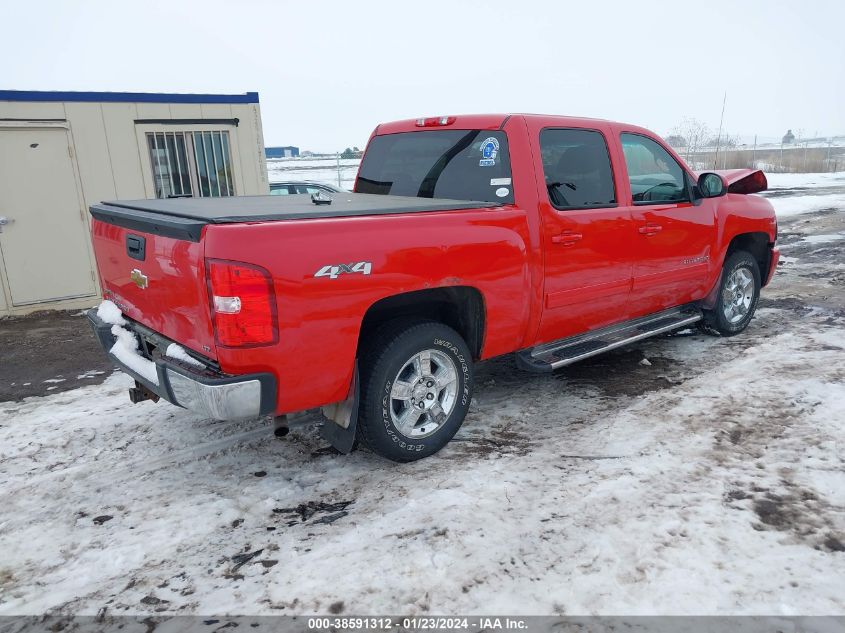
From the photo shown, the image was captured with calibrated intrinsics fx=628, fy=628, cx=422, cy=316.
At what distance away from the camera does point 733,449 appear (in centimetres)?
375

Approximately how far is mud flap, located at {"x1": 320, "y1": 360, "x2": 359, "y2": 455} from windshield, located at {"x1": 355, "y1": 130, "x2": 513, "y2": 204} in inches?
60.1

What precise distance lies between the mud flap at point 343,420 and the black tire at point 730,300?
13.0 feet

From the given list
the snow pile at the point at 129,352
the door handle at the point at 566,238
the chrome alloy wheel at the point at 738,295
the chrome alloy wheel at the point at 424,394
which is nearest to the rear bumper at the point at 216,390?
the snow pile at the point at 129,352

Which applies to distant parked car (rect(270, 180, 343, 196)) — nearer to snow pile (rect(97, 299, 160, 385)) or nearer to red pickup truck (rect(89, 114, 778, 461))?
red pickup truck (rect(89, 114, 778, 461))

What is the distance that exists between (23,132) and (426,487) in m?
7.57

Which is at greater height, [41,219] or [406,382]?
[41,219]

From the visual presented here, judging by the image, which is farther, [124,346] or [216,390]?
[124,346]

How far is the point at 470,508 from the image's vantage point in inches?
126

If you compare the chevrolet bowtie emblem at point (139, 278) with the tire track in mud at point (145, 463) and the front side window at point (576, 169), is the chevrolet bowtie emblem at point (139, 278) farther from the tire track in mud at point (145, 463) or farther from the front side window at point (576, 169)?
the front side window at point (576, 169)

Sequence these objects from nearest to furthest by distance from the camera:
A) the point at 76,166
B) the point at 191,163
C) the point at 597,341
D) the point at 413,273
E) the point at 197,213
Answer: the point at 197,213 < the point at 413,273 < the point at 597,341 < the point at 76,166 < the point at 191,163

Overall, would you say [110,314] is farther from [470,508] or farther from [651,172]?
[651,172]

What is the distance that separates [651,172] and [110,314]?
412 centimetres

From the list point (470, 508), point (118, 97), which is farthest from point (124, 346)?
point (118, 97)

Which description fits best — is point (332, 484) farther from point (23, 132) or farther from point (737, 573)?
point (23, 132)
